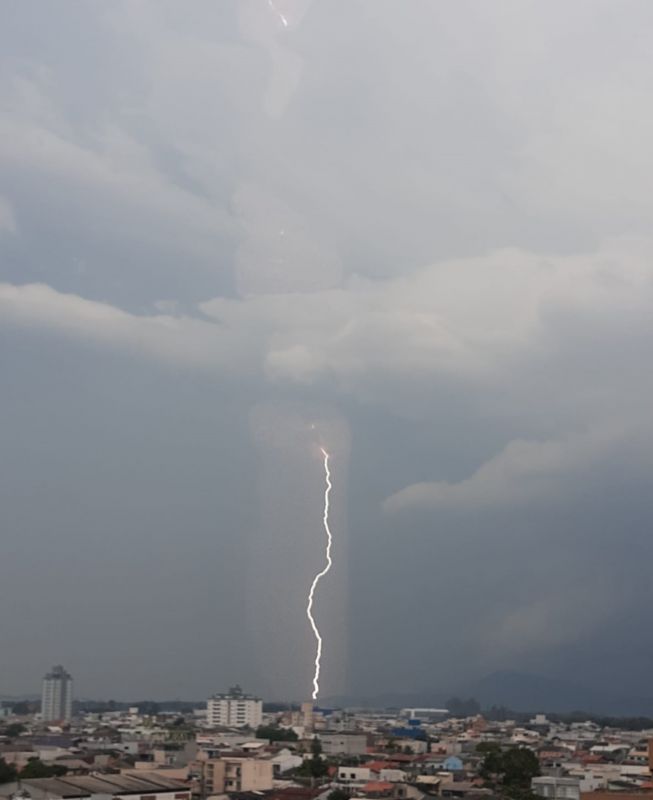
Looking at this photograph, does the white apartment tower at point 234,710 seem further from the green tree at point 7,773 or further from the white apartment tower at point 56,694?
the green tree at point 7,773

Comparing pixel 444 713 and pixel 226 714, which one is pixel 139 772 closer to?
pixel 226 714

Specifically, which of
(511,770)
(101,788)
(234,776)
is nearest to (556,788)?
(511,770)

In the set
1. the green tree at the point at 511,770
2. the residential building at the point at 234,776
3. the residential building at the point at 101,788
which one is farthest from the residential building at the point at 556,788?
the residential building at the point at 101,788

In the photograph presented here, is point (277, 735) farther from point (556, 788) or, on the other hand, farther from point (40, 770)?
point (40, 770)

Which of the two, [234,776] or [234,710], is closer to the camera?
[234,776]

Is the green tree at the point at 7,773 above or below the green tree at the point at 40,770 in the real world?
above

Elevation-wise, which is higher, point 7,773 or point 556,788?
point 7,773

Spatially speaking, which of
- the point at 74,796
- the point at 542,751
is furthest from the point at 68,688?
the point at 74,796

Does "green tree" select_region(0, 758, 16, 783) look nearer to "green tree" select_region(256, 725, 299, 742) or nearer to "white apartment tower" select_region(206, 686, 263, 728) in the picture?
"green tree" select_region(256, 725, 299, 742)
